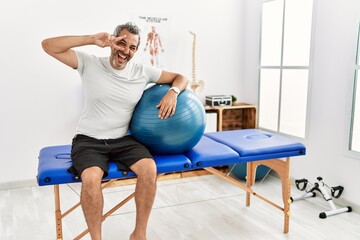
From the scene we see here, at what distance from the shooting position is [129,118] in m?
2.34

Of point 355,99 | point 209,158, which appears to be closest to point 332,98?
point 355,99

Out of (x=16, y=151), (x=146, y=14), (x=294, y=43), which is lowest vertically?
(x=16, y=151)

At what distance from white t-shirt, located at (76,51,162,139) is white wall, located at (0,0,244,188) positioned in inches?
50.2

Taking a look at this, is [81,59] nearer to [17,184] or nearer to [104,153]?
[104,153]

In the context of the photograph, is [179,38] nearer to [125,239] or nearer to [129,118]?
[129,118]

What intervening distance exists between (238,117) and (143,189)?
7.78 ft

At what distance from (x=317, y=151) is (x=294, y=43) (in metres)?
1.05

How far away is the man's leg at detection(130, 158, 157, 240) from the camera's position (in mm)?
2035

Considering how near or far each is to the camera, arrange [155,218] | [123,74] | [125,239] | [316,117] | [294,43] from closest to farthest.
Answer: [123,74]
[125,239]
[155,218]
[316,117]
[294,43]

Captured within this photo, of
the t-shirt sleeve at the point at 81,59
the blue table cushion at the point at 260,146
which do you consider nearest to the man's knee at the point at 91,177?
the t-shirt sleeve at the point at 81,59

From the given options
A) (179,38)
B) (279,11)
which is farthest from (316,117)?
(179,38)

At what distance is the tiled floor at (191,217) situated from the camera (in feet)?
8.36

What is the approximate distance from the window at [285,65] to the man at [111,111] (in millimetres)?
1544

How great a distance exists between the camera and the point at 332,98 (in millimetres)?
3053
